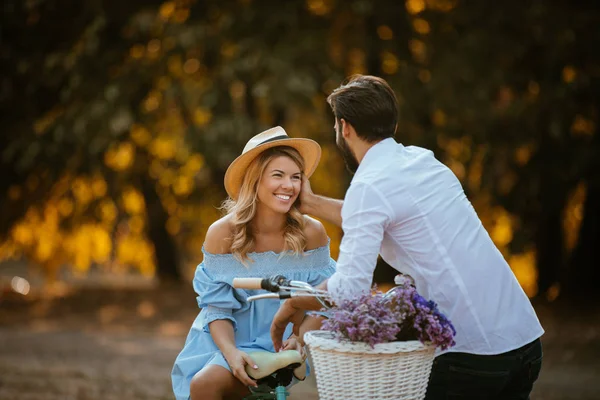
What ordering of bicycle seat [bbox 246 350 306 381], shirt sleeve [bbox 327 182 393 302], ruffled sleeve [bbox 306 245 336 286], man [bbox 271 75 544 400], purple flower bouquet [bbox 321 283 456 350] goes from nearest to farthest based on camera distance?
1. purple flower bouquet [bbox 321 283 456 350]
2. shirt sleeve [bbox 327 182 393 302]
3. man [bbox 271 75 544 400]
4. bicycle seat [bbox 246 350 306 381]
5. ruffled sleeve [bbox 306 245 336 286]

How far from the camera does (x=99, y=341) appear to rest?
40.0ft

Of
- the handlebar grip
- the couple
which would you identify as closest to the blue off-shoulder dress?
the couple

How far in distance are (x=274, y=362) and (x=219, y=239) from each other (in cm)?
71

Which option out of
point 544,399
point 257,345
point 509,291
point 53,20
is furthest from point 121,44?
point 509,291

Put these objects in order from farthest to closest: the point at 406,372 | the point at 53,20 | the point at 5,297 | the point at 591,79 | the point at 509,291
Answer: the point at 5,297 < the point at 53,20 < the point at 591,79 < the point at 509,291 < the point at 406,372

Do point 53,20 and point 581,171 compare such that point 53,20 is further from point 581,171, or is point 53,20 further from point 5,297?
point 581,171

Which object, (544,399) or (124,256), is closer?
(544,399)

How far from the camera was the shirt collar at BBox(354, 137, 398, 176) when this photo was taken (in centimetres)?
314

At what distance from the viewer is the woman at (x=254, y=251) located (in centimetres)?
393

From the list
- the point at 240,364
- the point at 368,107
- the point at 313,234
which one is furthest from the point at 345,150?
the point at 240,364

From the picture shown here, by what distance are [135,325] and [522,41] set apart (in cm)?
700

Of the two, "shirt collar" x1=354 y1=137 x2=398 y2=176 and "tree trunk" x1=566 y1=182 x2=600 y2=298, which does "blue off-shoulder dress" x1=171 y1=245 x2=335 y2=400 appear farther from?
"tree trunk" x1=566 y1=182 x2=600 y2=298

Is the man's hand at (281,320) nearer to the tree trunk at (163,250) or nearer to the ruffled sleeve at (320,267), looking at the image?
the ruffled sleeve at (320,267)

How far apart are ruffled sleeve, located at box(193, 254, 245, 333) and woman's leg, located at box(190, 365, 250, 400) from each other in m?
0.26
